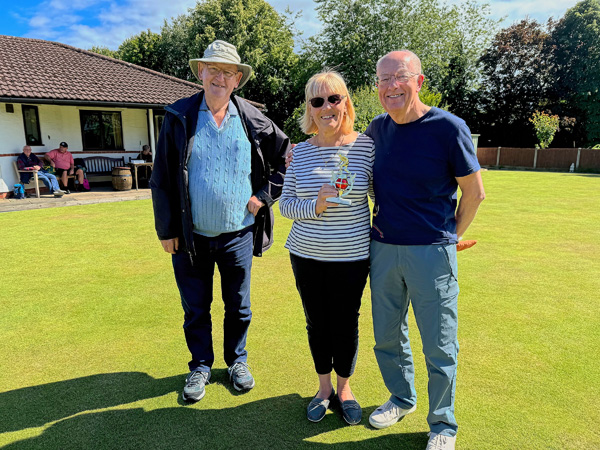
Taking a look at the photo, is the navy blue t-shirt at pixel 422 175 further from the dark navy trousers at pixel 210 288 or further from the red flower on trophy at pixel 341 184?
the dark navy trousers at pixel 210 288

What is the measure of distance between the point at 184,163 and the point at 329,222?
987mm

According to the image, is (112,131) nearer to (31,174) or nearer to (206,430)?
(31,174)

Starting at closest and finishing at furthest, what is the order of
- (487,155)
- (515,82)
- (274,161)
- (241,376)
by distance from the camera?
(241,376)
(274,161)
(487,155)
(515,82)

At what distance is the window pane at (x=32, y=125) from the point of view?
13.5 meters

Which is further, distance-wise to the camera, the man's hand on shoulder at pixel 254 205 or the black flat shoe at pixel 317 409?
the man's hand on shoulder at pixel 254 205

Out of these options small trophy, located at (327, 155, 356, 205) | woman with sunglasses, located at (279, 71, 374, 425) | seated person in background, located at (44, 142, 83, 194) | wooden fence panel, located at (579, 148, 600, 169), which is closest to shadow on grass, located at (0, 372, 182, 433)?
woman with sunglasses, located at (279, 71, 374, 425)

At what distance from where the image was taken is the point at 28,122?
44.4ft

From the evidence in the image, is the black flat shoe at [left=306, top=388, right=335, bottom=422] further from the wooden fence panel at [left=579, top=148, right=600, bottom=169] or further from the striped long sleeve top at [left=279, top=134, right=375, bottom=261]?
the wooden fence panel at [left=579, top=148, right=600, bottom=169]

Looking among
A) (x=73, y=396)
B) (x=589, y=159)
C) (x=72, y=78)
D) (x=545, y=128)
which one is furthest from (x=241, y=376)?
(x=545, y=128)

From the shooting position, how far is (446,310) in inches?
88.7

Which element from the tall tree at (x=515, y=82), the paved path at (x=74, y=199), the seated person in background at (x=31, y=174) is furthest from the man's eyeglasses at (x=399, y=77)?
the tall tree at (x=515, y=82)

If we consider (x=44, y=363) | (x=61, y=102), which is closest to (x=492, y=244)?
(x=44, y=363)

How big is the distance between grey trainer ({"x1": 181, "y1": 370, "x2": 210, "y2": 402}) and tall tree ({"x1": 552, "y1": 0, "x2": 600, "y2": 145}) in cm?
3693

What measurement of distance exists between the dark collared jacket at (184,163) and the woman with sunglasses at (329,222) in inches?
17.6
